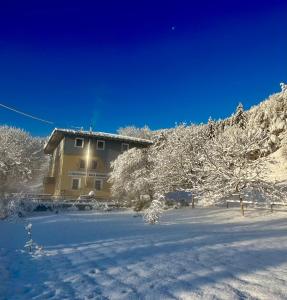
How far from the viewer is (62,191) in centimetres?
4538

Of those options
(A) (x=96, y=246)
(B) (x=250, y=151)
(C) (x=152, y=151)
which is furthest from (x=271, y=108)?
(A) (x=96, y=246)

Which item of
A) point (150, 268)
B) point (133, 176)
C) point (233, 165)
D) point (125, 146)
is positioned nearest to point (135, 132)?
point (125, 146)

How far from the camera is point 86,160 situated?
1854 inches

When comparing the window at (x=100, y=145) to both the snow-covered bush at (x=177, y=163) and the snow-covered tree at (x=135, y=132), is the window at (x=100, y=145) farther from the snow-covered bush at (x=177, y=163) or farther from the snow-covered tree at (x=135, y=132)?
the snow-covered tree at (x=135, y=132)

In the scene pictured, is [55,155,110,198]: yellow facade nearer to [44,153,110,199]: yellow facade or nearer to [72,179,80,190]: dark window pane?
[44,153,110,199]: yellow facade

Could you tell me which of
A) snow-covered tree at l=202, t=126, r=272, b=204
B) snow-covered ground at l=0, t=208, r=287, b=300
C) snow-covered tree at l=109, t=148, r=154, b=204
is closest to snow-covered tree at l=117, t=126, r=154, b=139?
snow-covered tree at l=109, t=148, r=154, b=204

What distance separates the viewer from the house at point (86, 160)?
46.0 metres

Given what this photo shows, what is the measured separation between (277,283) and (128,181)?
30508mm

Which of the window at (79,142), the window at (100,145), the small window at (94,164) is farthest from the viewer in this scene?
the window at (100,145)

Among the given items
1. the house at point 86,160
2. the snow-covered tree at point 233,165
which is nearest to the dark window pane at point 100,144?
the house at point 86,160

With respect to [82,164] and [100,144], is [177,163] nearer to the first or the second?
[100,144]

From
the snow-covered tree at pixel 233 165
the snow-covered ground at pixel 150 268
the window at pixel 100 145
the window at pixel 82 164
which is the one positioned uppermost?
the window at pixel 100 145

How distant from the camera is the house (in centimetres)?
4597

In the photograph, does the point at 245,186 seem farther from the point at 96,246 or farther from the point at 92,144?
the point at 92,144
